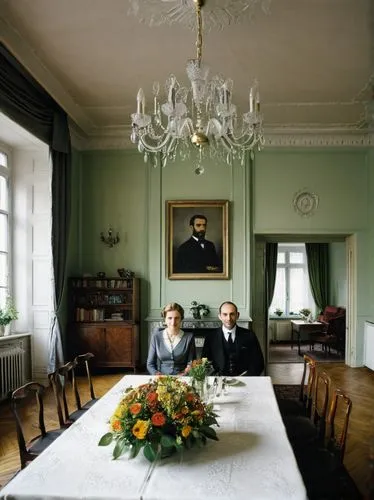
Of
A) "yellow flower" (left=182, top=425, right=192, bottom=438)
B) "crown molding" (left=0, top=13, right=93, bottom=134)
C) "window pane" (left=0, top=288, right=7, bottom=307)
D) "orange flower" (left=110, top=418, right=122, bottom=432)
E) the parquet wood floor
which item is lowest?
the parquet wood floor

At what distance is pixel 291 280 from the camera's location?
12.2 m

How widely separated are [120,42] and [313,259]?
8729 millimetres

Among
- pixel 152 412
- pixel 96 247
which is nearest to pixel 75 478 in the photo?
pixel 152 412

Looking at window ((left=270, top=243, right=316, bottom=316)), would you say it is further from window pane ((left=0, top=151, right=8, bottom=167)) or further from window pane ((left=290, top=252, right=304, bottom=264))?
window pane ((left=0, top=151, right=8, bottom=167))

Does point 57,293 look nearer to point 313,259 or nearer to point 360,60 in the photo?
point 360,60

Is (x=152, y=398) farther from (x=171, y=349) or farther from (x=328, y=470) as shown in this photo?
(x=171, y=349)

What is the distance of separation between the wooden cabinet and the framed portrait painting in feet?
2.79

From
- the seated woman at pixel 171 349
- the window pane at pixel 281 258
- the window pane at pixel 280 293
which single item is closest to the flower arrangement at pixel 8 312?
the seated woman at pixel 171 349

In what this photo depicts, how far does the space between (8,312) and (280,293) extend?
8.38 meters

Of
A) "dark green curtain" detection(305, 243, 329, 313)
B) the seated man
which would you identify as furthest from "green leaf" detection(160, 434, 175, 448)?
"dark green curtain" detection(305, 243, 329, 313)

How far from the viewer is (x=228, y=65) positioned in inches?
195

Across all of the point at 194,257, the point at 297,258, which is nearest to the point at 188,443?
the point at 194,257

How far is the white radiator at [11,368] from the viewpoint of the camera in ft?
16.9

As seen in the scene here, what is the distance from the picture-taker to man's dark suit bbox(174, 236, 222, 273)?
7109mm
